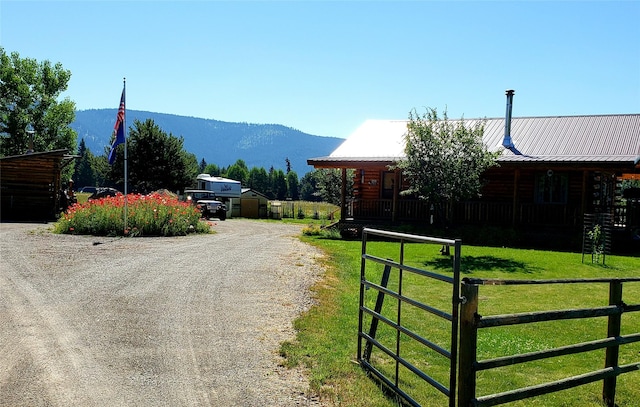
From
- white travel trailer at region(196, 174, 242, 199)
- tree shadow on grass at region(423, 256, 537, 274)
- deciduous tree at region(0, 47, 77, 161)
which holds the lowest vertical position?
tree shadow on grass at region(423, 256, 537, 274)

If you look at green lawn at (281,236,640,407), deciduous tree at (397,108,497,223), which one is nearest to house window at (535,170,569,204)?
deciduous tree at (397,108,497,223)

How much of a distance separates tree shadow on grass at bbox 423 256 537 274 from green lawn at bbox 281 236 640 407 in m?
0.06

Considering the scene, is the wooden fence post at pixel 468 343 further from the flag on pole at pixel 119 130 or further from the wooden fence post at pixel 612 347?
the flag on pole at pixel 119 130

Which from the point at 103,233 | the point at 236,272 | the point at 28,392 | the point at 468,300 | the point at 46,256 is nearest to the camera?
the point at 468,300

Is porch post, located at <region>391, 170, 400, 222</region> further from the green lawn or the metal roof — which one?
the green lawn

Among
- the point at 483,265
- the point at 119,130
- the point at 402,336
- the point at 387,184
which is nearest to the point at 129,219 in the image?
the point at 119,130

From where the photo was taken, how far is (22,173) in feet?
88.4

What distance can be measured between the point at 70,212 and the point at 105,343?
15824 millimetres

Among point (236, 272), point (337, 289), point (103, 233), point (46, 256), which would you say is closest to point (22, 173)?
point (103, 233)

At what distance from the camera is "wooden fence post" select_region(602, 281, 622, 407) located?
4.89 meters

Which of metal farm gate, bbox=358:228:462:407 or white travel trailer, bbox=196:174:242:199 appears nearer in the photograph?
metal farm gate, bbox=358:228:462:407

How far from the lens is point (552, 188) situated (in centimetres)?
2314

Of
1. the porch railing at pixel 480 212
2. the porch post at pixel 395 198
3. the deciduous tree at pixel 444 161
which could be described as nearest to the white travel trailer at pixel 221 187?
the porch railing at pixel 480 212

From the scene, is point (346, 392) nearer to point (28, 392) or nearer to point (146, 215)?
point (28, 392)
